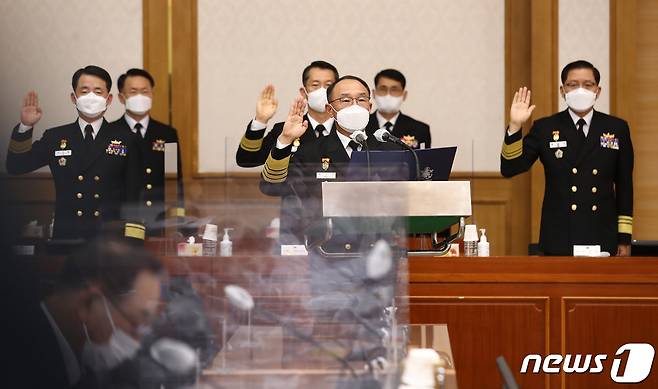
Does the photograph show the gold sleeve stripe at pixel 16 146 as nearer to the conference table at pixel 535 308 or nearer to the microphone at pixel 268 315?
the microphone at pixel 268 315

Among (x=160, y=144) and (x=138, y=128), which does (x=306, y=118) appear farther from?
(x=138, y=128)

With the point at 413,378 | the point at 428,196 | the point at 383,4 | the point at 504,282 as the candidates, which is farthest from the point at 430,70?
the point at 413,378

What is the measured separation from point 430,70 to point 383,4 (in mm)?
517

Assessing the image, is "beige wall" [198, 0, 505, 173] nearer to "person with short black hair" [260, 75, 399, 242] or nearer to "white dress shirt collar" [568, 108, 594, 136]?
"white dress shirt collar" [568, 108, 594, 136]

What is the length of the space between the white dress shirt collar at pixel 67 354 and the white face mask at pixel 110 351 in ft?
0.16

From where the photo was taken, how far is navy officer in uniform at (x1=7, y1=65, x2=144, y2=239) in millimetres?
799

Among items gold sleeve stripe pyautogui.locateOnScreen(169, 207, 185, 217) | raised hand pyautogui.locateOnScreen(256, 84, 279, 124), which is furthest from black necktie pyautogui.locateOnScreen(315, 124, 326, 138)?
gold sleeve stripe pyautogui.locateOnScreen(169, 207, 185, 217)

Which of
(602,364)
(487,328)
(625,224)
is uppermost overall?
(625,224)

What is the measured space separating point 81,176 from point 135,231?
1241mm

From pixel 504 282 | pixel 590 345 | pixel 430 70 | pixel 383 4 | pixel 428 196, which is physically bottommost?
pixel 590 345

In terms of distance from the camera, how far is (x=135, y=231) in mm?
986

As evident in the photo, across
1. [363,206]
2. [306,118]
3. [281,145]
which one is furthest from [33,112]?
[306,118]

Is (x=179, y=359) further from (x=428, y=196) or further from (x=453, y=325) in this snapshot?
(x=453, y=325)

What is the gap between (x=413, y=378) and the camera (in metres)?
1.25
